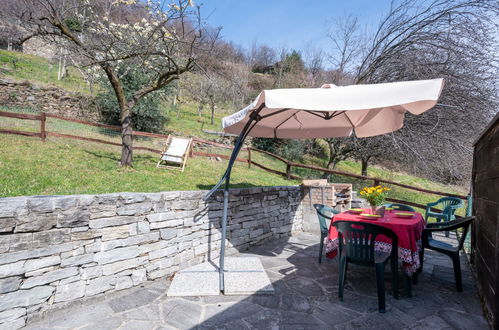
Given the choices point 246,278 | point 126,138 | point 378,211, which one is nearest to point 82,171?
point 126,138

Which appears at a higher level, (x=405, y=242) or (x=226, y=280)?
(x=405, y=242)

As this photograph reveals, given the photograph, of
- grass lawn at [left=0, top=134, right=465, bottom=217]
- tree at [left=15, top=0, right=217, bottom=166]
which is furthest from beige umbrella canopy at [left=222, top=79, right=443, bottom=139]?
tree at [left=15, top=0, right=217, bottom=166]

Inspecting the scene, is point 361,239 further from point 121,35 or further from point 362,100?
point 121,35

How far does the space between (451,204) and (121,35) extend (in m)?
8.00

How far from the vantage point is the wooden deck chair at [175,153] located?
6.99 meters

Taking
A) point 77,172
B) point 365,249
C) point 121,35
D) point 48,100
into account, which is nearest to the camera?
point 365,249

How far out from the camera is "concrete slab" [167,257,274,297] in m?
2.88

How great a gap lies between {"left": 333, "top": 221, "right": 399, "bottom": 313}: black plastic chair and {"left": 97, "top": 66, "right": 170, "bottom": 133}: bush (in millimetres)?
10043

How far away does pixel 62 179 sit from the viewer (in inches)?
→ 168

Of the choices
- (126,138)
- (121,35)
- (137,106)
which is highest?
(121,35)

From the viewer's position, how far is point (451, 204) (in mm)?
5891

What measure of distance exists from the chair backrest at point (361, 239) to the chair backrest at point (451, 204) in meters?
3.26

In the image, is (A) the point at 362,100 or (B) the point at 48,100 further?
(B) the point at 48,100

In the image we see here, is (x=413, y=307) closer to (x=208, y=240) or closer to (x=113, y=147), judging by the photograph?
(x=208, y=240)
